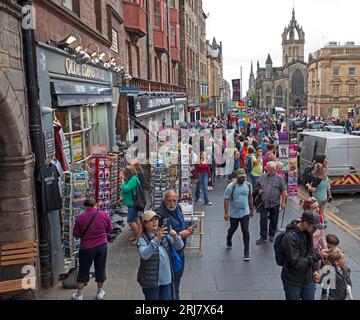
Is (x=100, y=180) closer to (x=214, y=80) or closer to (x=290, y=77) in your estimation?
(x=214, y=80)

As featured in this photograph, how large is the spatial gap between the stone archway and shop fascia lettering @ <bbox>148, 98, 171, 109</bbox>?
14.1 metres

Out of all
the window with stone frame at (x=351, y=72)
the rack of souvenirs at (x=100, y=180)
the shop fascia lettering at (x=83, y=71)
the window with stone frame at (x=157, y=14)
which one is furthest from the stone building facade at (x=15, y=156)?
the window with stone frame at (x=351, y=72)

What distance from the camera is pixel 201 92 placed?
54312 mm

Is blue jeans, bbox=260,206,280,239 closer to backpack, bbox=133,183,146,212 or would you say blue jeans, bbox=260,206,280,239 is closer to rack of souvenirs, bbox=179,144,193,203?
backpack, bbox=133,183,146,212

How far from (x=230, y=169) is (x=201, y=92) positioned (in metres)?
40.3

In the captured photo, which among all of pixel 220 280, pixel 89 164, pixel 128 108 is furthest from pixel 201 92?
pixel 220 280

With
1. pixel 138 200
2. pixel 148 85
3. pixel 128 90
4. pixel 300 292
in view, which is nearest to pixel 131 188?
pixel 138 200

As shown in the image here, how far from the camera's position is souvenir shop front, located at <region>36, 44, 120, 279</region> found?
7352 millimetres

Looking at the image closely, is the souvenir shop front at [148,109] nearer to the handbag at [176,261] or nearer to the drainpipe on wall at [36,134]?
the drainpipe on wall at [36,134]

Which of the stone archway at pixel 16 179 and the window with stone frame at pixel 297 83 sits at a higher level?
the window with stone frame at pixel 297 83

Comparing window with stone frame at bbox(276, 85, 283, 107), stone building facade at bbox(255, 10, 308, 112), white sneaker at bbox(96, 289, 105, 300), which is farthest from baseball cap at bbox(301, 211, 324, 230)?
window with stone frame at bbox(276, 85, 283, 107)

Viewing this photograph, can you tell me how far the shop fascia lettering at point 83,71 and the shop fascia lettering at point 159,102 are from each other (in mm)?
7619

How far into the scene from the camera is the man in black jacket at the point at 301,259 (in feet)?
16.5

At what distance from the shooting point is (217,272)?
24.6 feet
